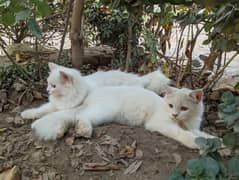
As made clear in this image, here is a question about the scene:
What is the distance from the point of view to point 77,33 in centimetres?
305

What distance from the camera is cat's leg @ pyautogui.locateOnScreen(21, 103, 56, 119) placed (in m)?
2.57

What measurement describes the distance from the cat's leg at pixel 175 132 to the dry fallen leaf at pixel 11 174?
685mm

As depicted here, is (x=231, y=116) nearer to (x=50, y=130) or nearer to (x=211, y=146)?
(x=211, y=146)

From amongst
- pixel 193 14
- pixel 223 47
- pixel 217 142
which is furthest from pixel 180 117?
pixel 217 142

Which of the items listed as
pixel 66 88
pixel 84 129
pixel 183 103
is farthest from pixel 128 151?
pixel 66 88

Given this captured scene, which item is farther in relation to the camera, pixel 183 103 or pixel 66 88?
pixel 66 88

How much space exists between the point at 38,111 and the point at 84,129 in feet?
1.49

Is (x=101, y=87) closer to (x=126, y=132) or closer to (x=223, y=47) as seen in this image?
(x=126, y=132)

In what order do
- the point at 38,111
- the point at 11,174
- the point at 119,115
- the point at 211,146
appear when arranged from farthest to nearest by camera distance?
the point at 38,111, the point at 119,115, the point at 11,174, the point at 211,146

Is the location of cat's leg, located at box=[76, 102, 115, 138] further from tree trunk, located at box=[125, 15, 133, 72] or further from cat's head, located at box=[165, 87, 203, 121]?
tree trunk, located at box=[125, 15, 133, 72]

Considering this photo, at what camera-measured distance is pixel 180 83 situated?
318 cm

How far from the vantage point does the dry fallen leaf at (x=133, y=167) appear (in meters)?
2.11

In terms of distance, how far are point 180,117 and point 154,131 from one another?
0.16 meters

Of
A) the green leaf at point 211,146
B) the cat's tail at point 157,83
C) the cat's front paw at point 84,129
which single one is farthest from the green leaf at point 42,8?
the cat's tail at point 157,83
